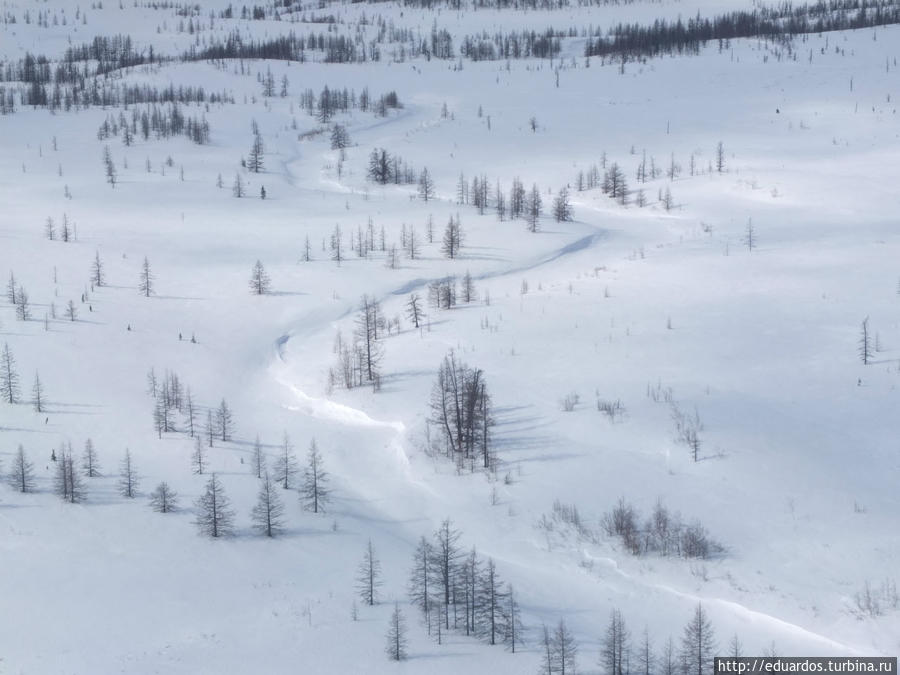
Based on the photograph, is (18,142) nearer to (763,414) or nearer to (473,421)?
(473,421)

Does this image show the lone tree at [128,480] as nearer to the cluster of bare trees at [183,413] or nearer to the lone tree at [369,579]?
the cluster of bare trees at [183,413]

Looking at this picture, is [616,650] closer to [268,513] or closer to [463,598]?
[463,598]

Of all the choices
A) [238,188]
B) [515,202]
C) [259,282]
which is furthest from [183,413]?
[238,188]

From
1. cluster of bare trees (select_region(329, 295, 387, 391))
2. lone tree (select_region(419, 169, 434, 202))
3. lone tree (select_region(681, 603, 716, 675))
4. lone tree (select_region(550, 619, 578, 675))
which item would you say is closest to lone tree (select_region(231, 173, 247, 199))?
lone tree (select_region(419, 169, 434, 202))

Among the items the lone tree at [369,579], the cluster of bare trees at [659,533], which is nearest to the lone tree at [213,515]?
the lone tree at [369,579]

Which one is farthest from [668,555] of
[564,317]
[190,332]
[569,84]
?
[569,84]

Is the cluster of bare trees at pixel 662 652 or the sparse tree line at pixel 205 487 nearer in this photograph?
the cluster of bare trees at pixel 662 652
